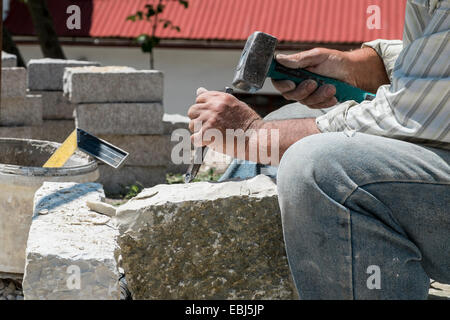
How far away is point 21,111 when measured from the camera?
614 cm

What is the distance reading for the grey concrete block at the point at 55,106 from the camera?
685 cm

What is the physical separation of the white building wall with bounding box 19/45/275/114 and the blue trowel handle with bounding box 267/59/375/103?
921 centimetres

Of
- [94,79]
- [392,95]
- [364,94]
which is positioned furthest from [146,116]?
[392,95]

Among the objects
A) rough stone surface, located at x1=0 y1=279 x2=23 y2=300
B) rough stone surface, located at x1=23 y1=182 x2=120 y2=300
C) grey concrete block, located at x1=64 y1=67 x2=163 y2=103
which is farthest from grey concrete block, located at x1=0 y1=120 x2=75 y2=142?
rough stone surface, located at x1=23 y1=182 x2=120 y2=300

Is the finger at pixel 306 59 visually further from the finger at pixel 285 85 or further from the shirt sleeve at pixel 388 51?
the shirt sleeve at pixel 388 51

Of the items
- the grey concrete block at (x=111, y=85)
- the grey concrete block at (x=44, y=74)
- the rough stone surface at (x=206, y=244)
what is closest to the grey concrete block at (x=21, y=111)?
the grey concrete block at (x=111, y=85)

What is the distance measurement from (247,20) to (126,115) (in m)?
6.53

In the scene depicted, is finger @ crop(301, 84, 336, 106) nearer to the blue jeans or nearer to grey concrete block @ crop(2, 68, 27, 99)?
the blue jeans

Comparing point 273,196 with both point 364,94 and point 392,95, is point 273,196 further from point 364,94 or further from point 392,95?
point 364,94

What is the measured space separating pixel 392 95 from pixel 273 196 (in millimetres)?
557

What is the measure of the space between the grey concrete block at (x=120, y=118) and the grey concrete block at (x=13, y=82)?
71 cm

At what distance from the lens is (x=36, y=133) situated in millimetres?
6453

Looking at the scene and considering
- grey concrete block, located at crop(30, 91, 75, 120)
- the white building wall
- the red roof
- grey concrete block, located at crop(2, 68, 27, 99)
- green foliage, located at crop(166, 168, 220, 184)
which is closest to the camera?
grey concrete block, located at crop(2, 68, 27, 99)

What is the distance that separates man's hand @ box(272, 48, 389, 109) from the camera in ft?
8.44
